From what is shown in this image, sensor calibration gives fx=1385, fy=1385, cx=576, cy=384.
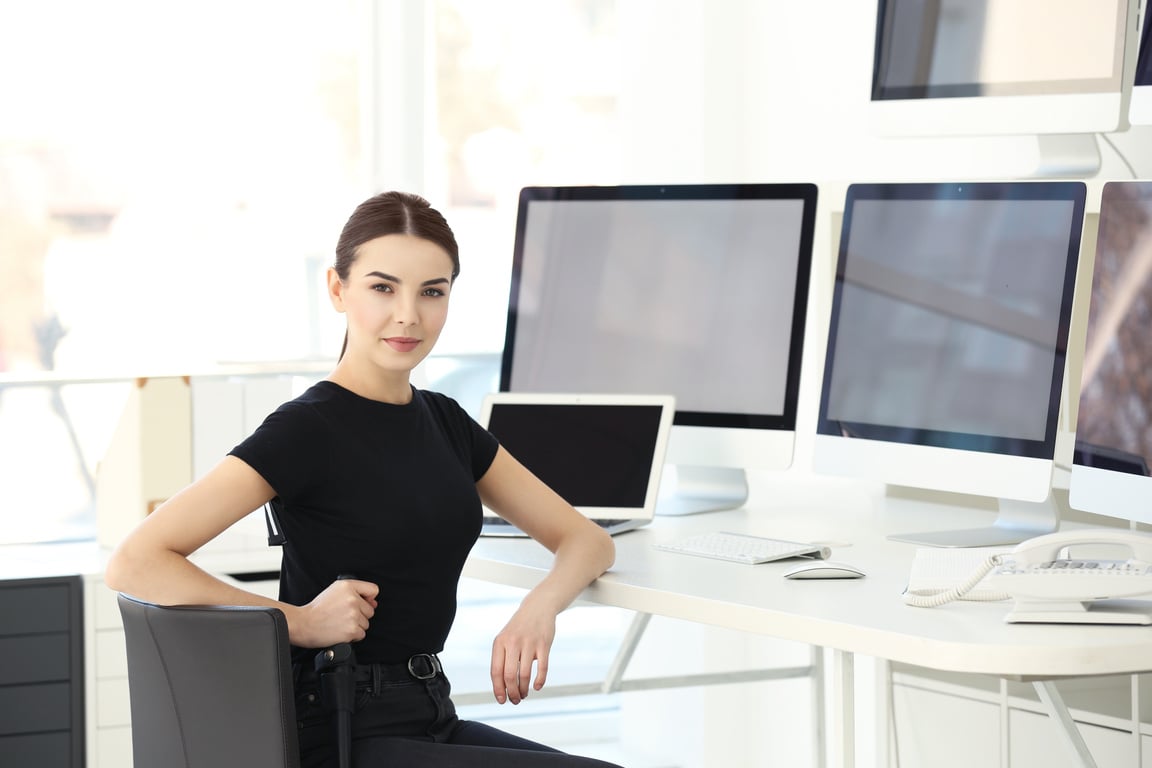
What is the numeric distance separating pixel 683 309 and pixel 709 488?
11.8 inches

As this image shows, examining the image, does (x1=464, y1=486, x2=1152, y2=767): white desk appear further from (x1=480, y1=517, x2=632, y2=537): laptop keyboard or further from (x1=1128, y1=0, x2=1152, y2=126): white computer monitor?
(x1=1128, y1=0, x2=1152, y2=126): white computer monitor

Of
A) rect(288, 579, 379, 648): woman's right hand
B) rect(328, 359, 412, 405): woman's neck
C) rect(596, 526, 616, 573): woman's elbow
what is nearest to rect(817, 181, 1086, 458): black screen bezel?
rect(596, 526, 616, 573): woman's elbow

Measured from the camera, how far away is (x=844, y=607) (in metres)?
1.49

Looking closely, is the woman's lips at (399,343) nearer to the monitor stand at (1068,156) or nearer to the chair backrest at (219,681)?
the chair backrest at (219,681)

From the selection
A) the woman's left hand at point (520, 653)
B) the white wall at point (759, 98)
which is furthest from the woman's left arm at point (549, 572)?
the white wall at point (759, 98)

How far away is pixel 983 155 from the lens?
2572mm

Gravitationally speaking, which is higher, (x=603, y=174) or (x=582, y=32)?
(x=582, y=32)

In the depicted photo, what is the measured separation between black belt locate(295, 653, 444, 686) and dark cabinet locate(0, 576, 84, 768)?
1134 mm

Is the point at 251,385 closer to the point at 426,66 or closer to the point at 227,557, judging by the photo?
the point at 227,557

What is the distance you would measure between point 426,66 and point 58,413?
1.21 meters

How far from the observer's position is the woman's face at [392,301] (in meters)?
1.54

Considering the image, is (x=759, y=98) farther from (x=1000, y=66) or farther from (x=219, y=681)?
(x=219, y=681)

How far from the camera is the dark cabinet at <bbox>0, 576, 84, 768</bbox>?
2.40 m

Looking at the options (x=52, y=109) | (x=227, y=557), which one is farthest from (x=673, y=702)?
(x=52, y=109)
